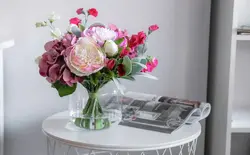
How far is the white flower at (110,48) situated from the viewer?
1.16m

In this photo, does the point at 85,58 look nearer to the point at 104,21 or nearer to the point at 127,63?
the point at 127,63

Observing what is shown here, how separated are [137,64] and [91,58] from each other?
0.50 ft

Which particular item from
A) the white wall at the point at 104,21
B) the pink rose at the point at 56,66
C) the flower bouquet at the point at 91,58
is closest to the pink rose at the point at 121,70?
the flower bouquet at the point at 91,58

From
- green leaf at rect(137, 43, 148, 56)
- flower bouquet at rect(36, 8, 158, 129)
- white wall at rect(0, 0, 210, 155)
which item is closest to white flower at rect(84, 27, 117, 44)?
flower bouquet at rect(36, 8, 158, 129)

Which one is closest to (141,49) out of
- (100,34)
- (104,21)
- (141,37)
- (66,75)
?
(141,37)

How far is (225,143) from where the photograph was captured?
1531 mm

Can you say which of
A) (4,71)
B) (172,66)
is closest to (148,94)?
(172,66)

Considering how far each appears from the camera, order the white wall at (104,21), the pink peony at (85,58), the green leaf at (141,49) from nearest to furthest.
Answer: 1. the pink peony at (85,58)
2. the green leaf at (141,49)
3. the white wall at (104,21)

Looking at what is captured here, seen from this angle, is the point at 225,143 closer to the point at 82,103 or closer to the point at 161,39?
the point at 161,39

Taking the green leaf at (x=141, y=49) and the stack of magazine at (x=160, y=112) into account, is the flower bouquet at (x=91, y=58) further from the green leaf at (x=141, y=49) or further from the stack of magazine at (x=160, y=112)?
the stack of magazine at (x=160, y=112)

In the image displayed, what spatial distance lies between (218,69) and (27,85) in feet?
2.58

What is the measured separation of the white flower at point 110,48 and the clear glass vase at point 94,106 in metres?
0.13

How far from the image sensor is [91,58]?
1.14 metres

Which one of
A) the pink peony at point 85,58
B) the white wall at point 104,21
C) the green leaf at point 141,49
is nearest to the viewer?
the pink peony at point 85,58
